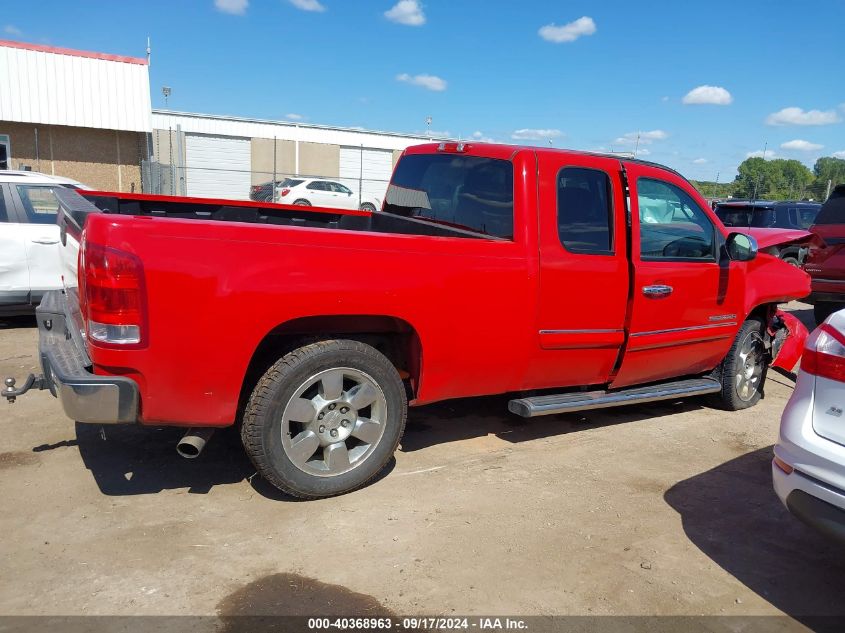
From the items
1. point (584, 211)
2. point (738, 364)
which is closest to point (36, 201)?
point (584, 211)

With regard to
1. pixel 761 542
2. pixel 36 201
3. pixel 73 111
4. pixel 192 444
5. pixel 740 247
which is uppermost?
pixel 73 111

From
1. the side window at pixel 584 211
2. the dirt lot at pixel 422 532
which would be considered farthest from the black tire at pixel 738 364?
the side window at pixel 584 211

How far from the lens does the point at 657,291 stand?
4566mm

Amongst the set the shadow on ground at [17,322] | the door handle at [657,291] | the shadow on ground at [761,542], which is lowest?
the shadow on ground at [761,542]

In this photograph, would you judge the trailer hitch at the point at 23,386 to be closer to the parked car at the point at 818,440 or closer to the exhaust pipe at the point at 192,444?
the exhaust pipe at the point at 192,444

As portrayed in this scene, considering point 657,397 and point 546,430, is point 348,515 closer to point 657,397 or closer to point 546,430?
point 546,430

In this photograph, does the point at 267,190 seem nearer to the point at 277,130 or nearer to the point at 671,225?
the point at 277,130

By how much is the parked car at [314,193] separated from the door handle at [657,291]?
65.7ft

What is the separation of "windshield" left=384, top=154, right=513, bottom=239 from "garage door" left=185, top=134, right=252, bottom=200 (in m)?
26.6

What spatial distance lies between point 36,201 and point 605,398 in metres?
6.27

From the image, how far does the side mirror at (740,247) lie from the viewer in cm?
505

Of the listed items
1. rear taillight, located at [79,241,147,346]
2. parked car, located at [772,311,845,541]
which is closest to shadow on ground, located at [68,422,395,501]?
rear taillight, located at [79,241,147,346]

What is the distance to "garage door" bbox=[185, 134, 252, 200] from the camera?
3055 cm

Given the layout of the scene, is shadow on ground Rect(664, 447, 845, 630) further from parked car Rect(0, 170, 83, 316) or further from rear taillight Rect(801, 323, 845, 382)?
parked car Rect(0, 170, 83, 316)
